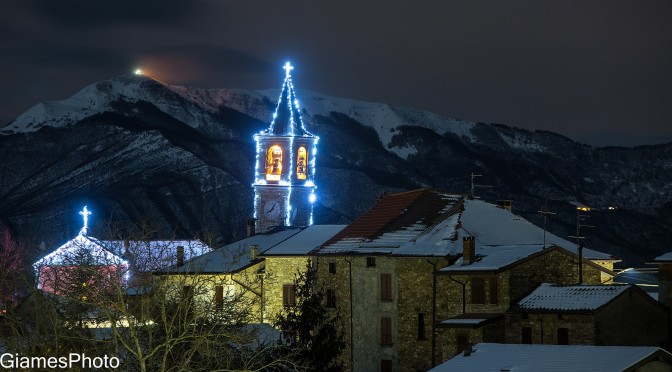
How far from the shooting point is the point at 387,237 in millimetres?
62188

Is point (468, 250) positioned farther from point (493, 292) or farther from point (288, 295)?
point (288, 295)

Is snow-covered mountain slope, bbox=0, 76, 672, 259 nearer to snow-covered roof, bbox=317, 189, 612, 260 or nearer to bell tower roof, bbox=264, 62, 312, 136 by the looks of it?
bell tower roof, bbox=264, 62, 312, 136

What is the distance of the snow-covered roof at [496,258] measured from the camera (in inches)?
2035

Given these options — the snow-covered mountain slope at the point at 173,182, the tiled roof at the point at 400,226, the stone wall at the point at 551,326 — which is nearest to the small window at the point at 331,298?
the tiled roof at the point at 400,226

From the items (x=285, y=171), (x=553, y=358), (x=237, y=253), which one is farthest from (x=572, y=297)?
(x=285, y=171)

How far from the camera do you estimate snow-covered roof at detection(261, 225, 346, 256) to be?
7044 centimetres

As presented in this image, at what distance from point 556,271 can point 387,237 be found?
1121cm

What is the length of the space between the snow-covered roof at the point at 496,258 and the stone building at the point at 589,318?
2.03 metres

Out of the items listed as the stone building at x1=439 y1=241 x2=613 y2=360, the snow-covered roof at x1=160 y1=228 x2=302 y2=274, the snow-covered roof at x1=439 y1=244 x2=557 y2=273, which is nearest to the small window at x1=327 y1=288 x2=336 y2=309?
the snow-covered roof at x1=160 y1=228 x2=302 y2=274

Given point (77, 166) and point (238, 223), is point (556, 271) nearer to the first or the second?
point (238, 223)

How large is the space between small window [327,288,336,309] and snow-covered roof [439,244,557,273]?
379 inches

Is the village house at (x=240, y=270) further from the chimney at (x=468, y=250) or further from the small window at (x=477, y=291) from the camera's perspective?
the small window at (x=477, y=291)

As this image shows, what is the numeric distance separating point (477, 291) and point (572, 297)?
495cm

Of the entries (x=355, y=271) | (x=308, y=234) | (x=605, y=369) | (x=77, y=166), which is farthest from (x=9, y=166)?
(x=605, y=369)
